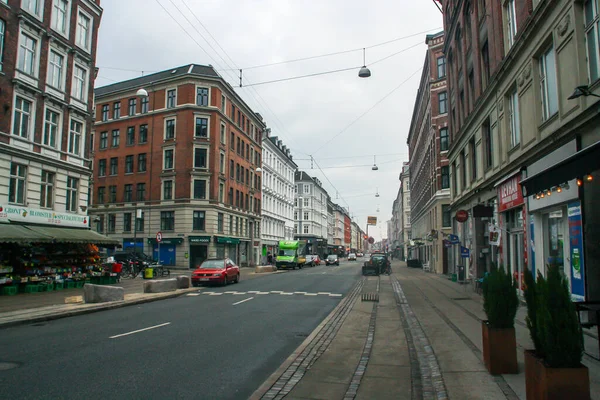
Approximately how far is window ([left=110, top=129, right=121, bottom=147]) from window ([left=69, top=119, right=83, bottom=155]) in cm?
2370

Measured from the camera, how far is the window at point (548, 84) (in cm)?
1250

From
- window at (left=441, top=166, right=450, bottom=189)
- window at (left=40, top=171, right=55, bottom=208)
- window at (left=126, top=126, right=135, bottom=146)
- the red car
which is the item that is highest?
window at (left=126, top=126, right=135, bottom=146)

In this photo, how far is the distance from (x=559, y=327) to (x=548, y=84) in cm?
1084

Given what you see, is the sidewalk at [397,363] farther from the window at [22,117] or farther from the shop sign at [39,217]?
the window at [22,117]

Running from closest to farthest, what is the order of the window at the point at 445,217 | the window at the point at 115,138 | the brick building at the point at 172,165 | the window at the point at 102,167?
the window at the point at 445,217 < the brick building at the point at 172,165 < the window at the point at 115,138 < the window at the point at 102,167

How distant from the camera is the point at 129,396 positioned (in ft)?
18.9

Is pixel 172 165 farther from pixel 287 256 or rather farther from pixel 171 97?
pixel 287 256

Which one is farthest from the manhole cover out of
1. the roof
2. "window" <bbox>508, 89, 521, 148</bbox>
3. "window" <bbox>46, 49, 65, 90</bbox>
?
the roof

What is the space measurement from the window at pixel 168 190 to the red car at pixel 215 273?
21.5 m

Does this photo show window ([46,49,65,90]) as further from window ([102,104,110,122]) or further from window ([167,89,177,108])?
window ([102,104,110,122])

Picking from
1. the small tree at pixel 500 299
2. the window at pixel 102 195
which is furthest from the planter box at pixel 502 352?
the window at pixel 102 195

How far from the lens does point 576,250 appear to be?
10906 millimetres

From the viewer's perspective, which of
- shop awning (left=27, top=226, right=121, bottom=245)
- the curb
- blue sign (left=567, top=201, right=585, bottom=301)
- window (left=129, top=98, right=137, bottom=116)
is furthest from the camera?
window (left=129, top=98, right=137, bottom=116)

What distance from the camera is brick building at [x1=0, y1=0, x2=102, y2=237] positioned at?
21.4m
